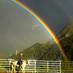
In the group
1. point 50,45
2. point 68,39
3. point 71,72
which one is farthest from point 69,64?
point 50,45

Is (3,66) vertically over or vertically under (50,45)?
under

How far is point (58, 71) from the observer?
109 ft

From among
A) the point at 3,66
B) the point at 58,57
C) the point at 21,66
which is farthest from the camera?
the point at 58,57

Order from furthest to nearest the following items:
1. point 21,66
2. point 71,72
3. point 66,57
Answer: point 66,57
point 71,72
point 21,66

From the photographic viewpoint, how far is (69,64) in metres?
35.4

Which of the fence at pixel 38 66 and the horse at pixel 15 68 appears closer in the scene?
Result: the horse at pixel 15 68

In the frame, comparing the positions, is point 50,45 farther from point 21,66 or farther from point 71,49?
point 21,66

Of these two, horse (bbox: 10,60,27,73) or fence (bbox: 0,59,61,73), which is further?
fence (bbox: 0,59,61,73)

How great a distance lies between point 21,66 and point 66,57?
67.4ft

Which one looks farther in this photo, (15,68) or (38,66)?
(38,66)

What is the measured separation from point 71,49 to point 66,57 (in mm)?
3843

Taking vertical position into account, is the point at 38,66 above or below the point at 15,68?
above

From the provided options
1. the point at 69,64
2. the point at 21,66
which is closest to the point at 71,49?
the point at 69,64

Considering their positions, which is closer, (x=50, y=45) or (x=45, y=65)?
(x=45, y=65)
